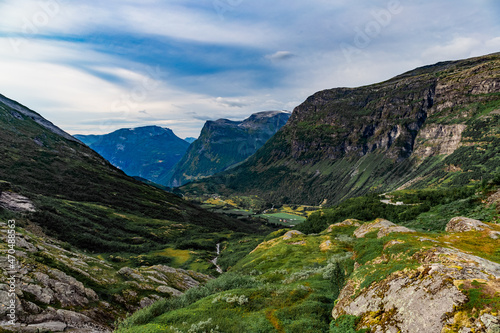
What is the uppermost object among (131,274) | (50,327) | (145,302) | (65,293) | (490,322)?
(490,322)

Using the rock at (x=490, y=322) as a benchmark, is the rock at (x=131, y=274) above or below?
below

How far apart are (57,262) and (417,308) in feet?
150

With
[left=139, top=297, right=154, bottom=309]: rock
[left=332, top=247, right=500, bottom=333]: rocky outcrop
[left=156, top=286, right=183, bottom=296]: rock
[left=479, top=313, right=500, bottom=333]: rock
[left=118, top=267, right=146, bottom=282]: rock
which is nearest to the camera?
[left=479, top=313, right=500, bottom=333]: rock

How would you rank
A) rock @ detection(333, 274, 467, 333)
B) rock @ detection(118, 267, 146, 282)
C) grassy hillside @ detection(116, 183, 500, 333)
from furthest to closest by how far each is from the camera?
rock @ detection(118, 267, 146, 282) → grassy hillside @ detection(116, 183, 500, 333) → rock @ detection(333, 274, 467, 333)

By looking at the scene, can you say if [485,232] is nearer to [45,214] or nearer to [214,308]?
[214,308]

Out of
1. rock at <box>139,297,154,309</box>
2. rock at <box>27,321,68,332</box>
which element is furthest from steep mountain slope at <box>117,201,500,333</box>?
rock at <box>139,297,154,309</box>

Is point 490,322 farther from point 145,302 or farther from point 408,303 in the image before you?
point 145,302

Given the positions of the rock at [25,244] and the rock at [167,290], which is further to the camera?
the rock at [167,290]

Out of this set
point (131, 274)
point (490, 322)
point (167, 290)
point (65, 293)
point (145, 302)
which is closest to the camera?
point (490, 322)

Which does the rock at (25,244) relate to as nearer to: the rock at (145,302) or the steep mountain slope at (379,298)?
the rock at (145,302)

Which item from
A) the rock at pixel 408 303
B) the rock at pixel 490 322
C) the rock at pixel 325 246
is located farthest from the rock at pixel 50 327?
the rock at pixel 325 246

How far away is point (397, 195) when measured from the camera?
192875mm

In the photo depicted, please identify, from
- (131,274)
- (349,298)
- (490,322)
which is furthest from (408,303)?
(131,274)

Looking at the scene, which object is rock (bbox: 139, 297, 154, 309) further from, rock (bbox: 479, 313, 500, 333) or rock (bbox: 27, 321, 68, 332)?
rock (bbox: 479, 313, 500, 333)
